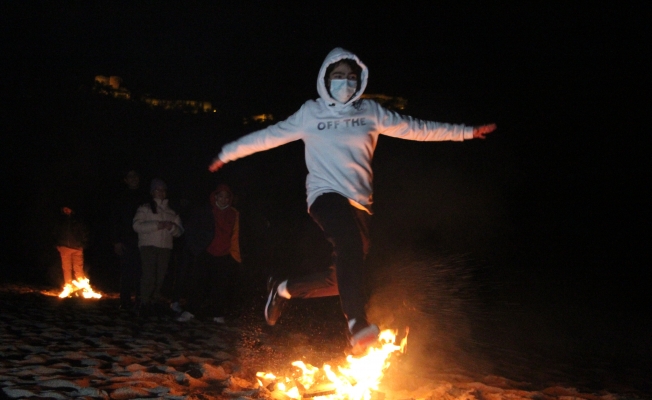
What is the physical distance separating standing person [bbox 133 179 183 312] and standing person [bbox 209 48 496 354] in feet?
14.1

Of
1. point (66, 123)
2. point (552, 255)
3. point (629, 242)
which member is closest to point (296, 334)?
point (552, 255)

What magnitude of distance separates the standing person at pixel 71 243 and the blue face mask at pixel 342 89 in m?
8.17

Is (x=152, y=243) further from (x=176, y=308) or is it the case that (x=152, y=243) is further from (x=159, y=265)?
(x=176, y=308)

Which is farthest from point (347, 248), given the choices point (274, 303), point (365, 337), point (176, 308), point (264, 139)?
point (176, 308)

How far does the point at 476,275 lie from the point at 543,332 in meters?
1.92

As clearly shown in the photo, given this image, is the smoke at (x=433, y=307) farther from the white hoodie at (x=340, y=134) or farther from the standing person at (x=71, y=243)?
the standing person at (x=71, y=243)

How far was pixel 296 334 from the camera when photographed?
22.4 feet

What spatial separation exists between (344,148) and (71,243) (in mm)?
8408

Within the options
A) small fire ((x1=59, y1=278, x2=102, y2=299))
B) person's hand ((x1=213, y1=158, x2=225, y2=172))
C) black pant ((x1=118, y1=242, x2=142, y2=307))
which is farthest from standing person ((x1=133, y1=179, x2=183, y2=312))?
person's hand ((x1=213, y1=158, x2=225, y2=172))

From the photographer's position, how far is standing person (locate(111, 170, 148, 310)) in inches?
327

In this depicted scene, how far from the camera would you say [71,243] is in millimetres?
10477

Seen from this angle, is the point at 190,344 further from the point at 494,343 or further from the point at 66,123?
the point at 66,123

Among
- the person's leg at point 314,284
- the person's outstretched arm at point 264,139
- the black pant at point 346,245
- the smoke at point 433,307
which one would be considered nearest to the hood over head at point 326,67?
the person's outstretched arm at point 264,139

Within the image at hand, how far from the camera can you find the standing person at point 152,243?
7926 mm
